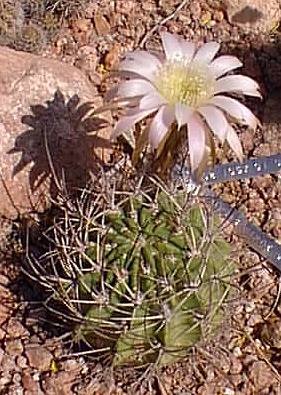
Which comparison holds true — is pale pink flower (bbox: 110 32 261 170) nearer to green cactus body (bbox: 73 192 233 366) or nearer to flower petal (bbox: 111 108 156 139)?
flower petal (bbox: 111 108 156 139)

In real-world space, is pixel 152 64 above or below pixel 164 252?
above

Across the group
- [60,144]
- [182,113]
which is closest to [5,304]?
[60,144]

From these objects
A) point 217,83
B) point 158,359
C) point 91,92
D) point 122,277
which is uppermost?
point 217,83

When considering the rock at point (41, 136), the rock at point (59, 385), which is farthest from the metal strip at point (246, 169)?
the rock at point (59, 385)

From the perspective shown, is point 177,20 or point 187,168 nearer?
point 187,168

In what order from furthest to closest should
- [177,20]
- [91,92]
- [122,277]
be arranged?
[177,20], [91,92], [122,277]

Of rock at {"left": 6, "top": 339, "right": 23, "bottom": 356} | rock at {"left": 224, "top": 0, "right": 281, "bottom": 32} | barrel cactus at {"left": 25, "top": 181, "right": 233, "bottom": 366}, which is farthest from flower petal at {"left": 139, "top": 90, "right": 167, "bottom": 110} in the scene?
rock at {"left": 224, "top": 0, "right": 281, "bottom": 32}

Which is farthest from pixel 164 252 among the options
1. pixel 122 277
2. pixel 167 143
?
pixel 167 143

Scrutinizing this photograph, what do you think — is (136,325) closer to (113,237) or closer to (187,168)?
(113,237)
